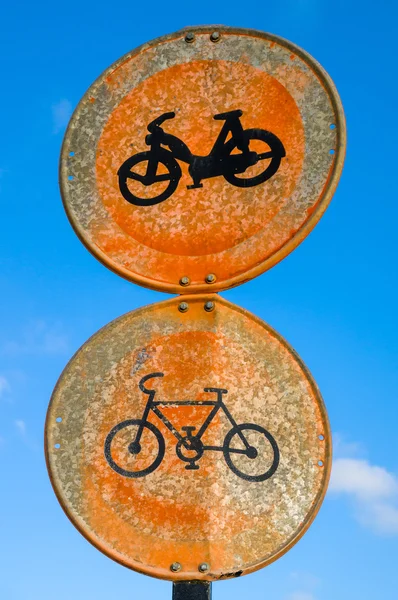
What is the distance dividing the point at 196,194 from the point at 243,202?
15 centimetres

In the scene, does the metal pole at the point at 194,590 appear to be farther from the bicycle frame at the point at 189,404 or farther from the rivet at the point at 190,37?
the rivet at the point at 190,37

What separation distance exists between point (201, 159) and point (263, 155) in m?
0.18

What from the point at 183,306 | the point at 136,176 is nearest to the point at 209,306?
the point at 183,306

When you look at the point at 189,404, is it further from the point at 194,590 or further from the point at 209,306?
the point at 194,590

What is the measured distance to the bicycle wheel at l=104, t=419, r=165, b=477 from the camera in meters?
2.09

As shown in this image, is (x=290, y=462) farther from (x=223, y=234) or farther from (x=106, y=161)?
(x=106, y=161)

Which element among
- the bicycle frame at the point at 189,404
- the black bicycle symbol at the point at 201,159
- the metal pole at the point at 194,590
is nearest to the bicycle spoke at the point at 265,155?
the black bicycle symbol at the point at 201,159

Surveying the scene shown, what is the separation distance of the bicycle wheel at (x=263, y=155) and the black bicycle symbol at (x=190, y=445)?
609 millimetres

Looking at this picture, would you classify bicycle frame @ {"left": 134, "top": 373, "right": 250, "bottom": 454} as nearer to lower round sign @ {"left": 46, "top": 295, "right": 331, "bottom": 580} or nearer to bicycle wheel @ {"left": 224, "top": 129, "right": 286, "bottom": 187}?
lower round sign @ {"left": 46, "top": 295, "right": 331, "bottom": 580}

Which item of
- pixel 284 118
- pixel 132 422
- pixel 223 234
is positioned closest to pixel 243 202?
pixel 223 234

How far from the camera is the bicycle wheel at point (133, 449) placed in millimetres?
2090

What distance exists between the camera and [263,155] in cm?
228

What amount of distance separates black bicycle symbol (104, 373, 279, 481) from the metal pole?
28 centimetres

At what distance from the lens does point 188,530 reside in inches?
78.8
